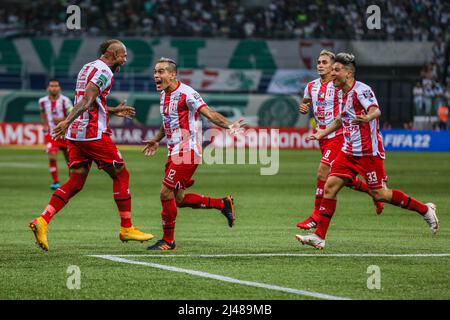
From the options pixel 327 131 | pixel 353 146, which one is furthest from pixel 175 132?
pixel 353 146

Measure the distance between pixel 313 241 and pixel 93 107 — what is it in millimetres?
3365

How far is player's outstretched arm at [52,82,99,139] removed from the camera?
12440mm

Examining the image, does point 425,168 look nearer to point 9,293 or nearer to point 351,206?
point 351,206

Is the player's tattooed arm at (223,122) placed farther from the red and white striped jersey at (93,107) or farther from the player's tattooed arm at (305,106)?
the player's tattooed arm at (305,106)

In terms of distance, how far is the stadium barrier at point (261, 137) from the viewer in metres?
45.1

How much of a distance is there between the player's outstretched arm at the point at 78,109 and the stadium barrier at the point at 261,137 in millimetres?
31392

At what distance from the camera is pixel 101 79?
12930 mm

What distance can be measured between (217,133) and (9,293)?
1442 inches

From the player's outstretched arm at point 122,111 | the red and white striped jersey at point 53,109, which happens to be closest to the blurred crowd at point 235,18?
the red and white striped jersey at point 53,109

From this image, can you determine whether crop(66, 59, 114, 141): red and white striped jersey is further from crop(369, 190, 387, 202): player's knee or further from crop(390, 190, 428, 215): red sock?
crop(390, 190, 428, 215): red sock

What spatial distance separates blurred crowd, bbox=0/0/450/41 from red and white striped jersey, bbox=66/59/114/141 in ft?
127

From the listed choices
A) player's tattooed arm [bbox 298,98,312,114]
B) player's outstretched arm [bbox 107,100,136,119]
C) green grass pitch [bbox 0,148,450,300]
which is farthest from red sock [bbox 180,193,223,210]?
player's tattooed arm [bbox 298,98,312,114]

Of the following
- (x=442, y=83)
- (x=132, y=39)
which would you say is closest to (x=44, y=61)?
(x=132, y=39)
